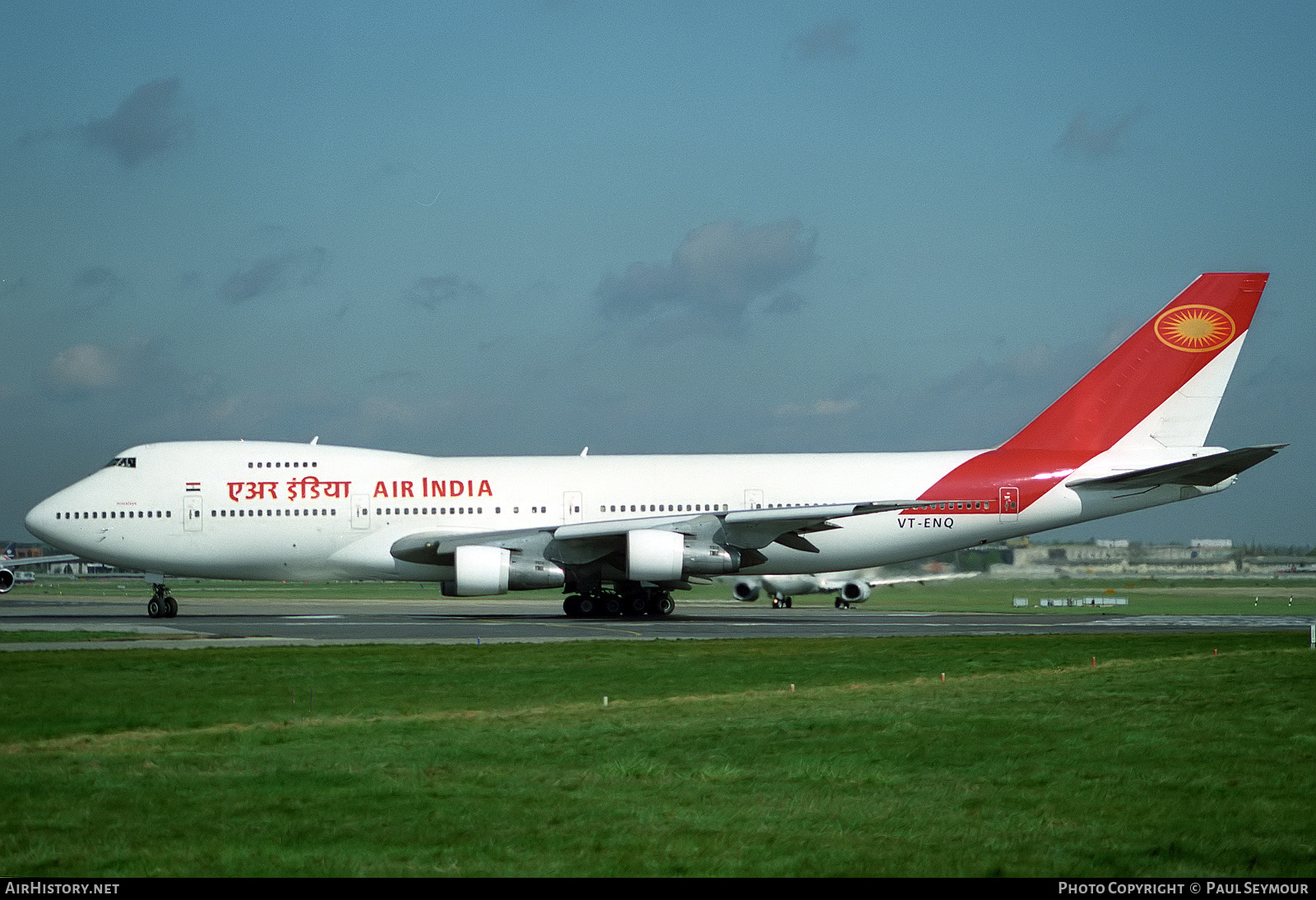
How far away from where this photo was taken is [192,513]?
30.6 m

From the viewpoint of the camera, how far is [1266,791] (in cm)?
805

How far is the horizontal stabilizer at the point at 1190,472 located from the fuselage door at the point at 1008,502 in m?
1.29

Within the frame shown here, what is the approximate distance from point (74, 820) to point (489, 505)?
23547mm

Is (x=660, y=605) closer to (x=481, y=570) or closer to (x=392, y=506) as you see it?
(x=481, y=570)

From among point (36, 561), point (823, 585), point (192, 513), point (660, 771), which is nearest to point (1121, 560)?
point (823, 585)

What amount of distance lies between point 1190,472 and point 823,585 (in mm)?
14499

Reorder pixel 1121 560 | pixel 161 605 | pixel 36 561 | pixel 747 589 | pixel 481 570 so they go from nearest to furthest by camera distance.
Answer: pixel 481 570 → pixel 161 605 → pixel 1121 560 → pixel 747 589 → pixel 36 561

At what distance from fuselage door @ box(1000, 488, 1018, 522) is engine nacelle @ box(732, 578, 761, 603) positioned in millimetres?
12057

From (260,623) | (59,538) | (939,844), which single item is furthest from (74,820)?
(59,538)

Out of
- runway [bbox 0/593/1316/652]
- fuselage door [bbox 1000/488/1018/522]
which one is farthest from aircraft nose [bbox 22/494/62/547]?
fuselage door [bbox 1000/488/1018/522]

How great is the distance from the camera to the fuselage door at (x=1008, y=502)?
30.5 metres

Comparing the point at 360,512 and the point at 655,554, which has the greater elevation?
the point at 360,512

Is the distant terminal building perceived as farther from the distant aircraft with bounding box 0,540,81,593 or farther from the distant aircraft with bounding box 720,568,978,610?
the distant aircraft with bounding box 0,540,81,593

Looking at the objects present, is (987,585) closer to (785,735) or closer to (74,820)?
(785,735)
